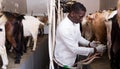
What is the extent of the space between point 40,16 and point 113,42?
190 cm

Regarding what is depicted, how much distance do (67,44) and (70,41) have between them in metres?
0.04

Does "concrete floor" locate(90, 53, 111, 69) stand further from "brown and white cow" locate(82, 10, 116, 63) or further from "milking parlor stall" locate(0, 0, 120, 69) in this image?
"brown and white cow" locate(82, 10, 116, 63)

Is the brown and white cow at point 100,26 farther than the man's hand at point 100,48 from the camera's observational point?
Yes

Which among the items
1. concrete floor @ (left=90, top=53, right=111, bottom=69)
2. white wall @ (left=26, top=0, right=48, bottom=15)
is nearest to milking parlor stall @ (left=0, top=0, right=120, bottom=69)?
concrete floor @ (left=90, top=53, right=111, bottom=69)

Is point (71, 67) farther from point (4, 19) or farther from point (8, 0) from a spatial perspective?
point (8, 0)

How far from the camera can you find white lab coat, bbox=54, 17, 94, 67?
221 cm

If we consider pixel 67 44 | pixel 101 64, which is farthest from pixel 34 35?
pixel 101 64

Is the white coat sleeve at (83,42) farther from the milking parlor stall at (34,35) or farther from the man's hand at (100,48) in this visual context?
the man's hand at (100,48)

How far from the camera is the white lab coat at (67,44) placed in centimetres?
221

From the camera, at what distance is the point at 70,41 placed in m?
2.22

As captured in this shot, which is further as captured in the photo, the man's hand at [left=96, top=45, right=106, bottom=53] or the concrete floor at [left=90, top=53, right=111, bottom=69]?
the concrete floor at [left=90, top=53, right=111, bottom=69]

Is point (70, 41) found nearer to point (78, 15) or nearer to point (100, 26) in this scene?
point (78, 15)

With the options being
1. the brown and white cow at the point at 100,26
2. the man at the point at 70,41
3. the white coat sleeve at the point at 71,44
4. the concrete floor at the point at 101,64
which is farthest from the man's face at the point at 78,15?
the concrete floor at the point at 101,64

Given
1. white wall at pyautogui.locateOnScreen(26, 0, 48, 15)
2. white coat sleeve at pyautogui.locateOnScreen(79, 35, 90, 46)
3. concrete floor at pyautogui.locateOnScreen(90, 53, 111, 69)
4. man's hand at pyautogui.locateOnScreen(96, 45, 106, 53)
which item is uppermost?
white wall at pyautogui.locateOnScreen(26, 0, 48, 15)
